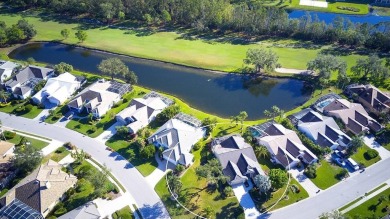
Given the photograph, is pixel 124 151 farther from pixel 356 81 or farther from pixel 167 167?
pixel 356 81

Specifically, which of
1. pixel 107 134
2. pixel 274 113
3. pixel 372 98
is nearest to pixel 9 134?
pixel 107 134

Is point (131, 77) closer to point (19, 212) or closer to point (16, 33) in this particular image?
point (19, 212)

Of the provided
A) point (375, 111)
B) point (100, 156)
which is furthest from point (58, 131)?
point (375, 111)

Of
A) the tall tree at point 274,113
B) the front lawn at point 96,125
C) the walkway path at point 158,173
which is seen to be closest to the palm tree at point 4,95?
the front lawn at point 96,125

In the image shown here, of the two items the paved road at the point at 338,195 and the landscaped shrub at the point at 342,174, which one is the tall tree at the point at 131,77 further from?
the landscaped shrub at the point at 342,174

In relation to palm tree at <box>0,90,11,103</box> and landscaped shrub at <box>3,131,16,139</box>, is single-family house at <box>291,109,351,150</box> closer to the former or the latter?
landscaped shrub at <box>3,131,16,139</box>

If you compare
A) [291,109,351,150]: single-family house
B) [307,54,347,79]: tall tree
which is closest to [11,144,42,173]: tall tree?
[291,109,351,150]: single-family house
